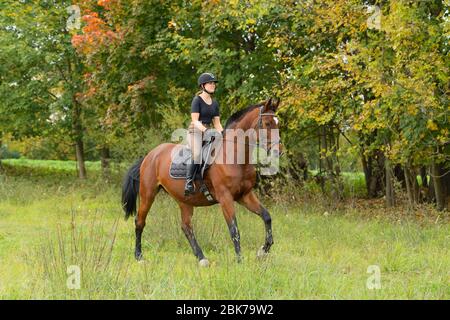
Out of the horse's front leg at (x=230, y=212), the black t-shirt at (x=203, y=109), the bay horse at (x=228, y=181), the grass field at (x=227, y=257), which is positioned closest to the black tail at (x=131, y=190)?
the bay horse at (x=228, y=181)

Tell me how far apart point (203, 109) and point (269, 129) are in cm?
115

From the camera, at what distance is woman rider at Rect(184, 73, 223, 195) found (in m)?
7.77

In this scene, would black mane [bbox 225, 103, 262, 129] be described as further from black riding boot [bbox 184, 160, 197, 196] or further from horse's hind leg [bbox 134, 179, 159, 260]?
horse's hind leg [bbox 134, 179, 159, 260]

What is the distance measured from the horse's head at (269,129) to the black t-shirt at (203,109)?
84 centimetres

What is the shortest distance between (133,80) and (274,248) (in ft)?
33.7

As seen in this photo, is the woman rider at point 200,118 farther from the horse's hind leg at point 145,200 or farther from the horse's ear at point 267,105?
the horse's hind leg at point 145,200

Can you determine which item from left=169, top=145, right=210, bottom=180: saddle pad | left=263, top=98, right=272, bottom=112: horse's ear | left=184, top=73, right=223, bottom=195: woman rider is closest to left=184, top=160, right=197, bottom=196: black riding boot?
left=184, top=73, right=223, bottom=195: woman rider

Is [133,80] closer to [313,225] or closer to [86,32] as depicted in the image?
[86,32]

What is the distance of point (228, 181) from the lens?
770cm

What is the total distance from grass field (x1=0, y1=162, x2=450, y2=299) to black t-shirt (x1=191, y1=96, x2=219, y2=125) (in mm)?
1992

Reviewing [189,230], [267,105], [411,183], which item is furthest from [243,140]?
[411,183]

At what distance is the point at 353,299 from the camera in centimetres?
554

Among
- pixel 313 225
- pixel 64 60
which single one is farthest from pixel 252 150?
pixel 64 60

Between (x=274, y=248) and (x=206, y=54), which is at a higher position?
(x=206, y=54)
